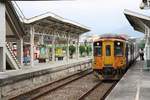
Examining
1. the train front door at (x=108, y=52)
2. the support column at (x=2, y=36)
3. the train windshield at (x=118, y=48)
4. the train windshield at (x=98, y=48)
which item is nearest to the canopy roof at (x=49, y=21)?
the support column at (x=2, y=36)

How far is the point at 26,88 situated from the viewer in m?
21.7

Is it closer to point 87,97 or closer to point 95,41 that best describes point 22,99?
point 87,97

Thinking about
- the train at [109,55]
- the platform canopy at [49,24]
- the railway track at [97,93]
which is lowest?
the railway track at [97,93]

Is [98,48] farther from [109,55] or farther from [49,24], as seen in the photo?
[49,24]

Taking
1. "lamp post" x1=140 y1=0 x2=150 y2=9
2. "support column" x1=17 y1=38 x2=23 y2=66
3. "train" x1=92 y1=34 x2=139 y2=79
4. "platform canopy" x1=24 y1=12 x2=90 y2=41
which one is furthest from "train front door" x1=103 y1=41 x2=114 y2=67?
"support column" x1=17 y1=38 x2=23 y2=66

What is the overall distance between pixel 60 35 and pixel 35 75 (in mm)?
16360

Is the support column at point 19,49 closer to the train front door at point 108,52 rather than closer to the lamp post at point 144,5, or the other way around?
the train front door at point 108,52

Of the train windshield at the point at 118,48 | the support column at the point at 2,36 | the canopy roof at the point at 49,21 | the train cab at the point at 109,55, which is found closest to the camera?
the train cab at the point at 109,55

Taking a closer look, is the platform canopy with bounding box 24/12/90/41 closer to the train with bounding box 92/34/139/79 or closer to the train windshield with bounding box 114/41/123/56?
the train with bounding box 92/34/139/79

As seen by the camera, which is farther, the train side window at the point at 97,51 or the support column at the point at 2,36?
the support column at the point at 2,36

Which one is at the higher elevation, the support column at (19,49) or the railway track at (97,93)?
the support column at (19,49)

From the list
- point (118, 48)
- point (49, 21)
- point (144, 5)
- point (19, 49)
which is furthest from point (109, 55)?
point (49, 21)

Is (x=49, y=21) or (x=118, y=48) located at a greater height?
(x=49, y=21)

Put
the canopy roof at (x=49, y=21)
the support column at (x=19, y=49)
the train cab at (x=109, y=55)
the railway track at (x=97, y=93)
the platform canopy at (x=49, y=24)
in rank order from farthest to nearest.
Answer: the support column at (x=19, y=49) < the platform canopy at (x=49, y=24) < the canopy roof at (x=49, y=21) < the train cab at (x=109, y=55) < the railway track at (x=97, y=93)
